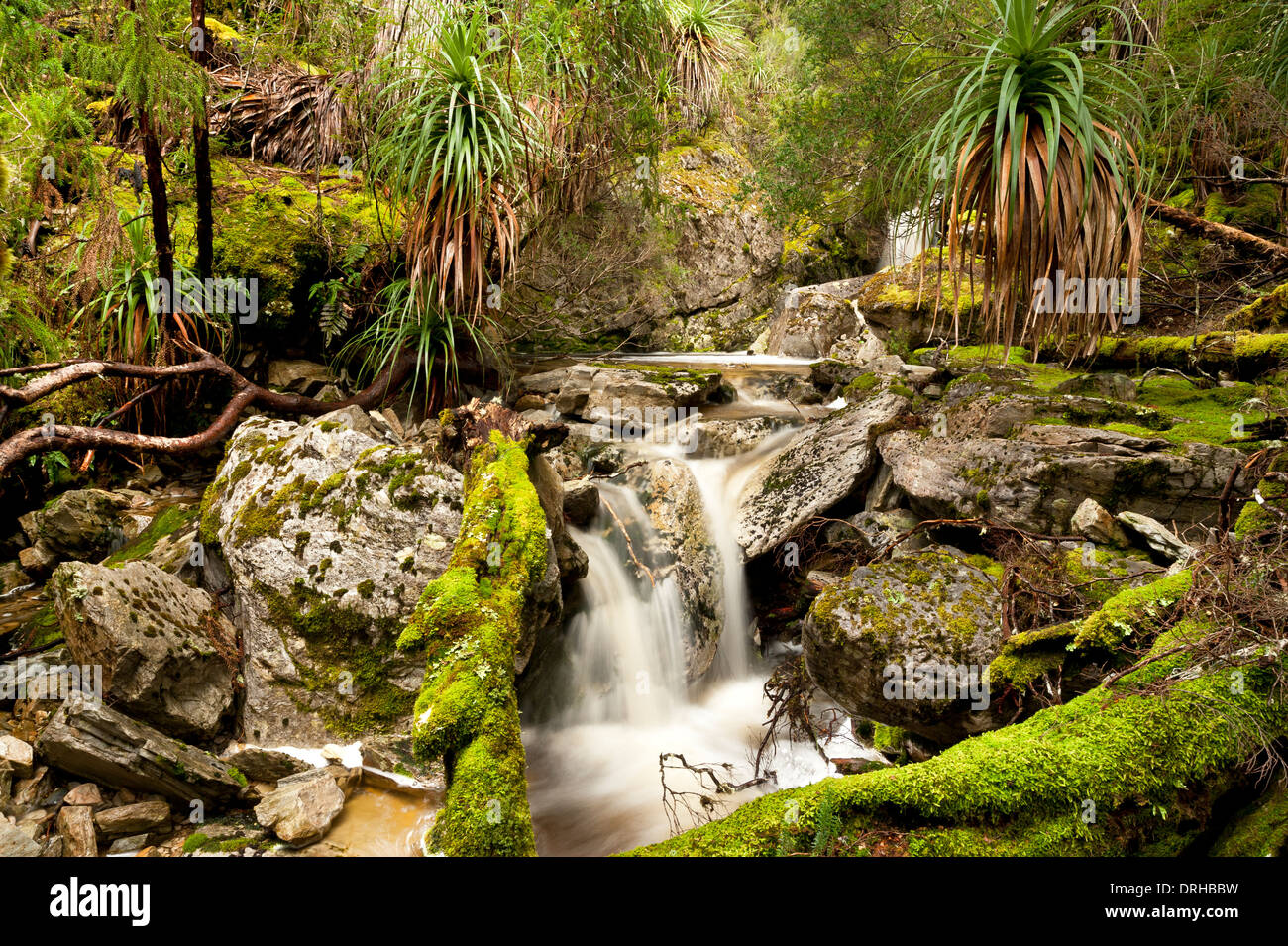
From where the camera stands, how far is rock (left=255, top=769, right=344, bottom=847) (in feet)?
10.2

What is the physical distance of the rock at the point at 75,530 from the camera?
4820 mm

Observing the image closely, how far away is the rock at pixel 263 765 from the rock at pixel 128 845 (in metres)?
0.51

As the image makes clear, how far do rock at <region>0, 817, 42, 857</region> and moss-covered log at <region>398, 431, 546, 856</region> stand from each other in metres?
1.50

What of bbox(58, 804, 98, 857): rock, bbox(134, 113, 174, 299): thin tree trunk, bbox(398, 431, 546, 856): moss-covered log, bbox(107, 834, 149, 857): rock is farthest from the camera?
bbox(134, 113, 174, 299): thin tree trunk

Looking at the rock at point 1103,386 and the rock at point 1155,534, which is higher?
the rock at point 1103,386

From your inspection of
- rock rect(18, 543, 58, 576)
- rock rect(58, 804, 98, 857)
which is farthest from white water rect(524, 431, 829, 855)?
rock rect(18, 543, 58, 576)

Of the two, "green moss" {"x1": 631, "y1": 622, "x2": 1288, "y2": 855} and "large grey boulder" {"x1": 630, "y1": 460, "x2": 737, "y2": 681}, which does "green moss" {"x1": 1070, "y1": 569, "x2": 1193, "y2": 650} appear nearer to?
"green moss" {"x1": 631, "y1": 622, "x2": 1288, "y2": 855}

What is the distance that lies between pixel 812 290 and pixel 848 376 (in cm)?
304

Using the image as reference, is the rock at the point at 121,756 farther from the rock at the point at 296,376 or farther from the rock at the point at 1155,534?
the rock at the point at 1155,534

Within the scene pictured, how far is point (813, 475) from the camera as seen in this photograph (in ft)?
17.9

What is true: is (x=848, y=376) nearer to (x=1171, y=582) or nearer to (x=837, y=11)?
(x=837, y=11)

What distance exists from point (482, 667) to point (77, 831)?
79.2 inches

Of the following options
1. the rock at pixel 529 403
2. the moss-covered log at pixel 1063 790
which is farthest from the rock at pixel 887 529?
the rock at pixel 529 403

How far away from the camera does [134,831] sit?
3.07m
